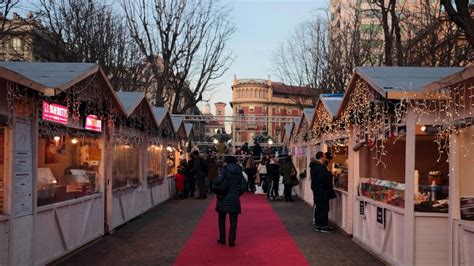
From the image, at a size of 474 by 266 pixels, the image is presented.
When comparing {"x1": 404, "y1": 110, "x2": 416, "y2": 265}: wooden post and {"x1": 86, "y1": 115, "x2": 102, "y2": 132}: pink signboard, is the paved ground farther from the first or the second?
{"x1": 86, "y1": 115, "x2": 102, "y2": 132}: pink signboard

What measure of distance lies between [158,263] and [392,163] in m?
5.12

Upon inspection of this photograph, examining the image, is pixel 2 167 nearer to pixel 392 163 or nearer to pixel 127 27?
pixel 392 163

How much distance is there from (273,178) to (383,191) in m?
11.9

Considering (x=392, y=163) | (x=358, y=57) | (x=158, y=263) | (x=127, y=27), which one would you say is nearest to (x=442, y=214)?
(x=392, y=163)

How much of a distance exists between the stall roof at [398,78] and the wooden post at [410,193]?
42 cm

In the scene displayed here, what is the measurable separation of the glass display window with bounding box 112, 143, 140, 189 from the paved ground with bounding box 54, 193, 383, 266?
1020 mm

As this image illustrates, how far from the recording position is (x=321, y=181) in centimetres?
1231

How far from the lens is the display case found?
8688mm

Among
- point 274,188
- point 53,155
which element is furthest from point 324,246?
point 274,188

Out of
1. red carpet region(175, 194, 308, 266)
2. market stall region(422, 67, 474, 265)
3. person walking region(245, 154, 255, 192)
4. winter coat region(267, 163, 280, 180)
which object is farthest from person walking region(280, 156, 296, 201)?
market stall region(422, 67, 474, 265)

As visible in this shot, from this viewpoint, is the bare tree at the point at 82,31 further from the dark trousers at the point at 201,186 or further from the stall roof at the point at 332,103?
the stall roof at the point at 332,103

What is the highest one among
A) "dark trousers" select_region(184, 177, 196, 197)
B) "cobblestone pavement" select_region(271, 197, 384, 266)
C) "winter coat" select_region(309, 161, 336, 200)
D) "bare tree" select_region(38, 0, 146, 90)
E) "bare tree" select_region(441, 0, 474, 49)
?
"bare tree" select_region(38, 0, 146, 90)

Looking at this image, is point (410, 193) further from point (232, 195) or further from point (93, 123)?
point (93, 123)

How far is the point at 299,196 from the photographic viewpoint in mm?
22766
